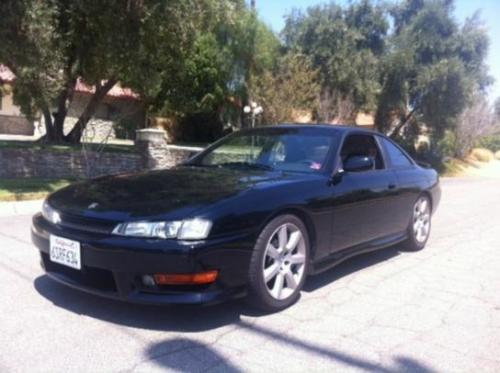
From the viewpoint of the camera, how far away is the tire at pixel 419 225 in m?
6.19

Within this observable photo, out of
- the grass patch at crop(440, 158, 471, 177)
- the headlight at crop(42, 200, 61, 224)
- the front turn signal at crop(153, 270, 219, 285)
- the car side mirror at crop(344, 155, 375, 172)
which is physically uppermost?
the car side mirror at crop(344, 155, 375, 172)

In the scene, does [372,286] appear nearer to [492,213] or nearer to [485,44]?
[492,213]

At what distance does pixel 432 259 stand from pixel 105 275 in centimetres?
399

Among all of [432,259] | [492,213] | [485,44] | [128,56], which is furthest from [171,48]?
[485,44]

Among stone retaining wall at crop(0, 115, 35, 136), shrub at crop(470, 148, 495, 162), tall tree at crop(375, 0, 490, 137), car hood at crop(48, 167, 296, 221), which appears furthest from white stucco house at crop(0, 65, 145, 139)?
shrub at crop(470, 148, 495, 162)

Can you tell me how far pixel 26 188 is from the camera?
10.5 metres

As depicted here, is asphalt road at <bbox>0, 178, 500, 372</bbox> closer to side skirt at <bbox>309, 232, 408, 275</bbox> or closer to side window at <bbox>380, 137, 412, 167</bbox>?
side skirt at <bbox>309, 232, 408, 275</bbox>

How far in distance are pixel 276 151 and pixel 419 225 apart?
2481 millimetres

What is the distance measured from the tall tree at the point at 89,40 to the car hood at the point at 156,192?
7241mm

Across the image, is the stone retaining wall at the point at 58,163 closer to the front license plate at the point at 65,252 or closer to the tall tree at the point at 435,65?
the front license plate at the point at 65,252

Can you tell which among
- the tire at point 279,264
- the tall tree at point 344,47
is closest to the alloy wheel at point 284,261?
the tire at point 279,264

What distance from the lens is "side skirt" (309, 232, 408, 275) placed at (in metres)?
4.41

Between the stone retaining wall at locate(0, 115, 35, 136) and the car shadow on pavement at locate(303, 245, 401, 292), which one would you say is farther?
the stone retaining wall at locate(0, 115, 35, 136)

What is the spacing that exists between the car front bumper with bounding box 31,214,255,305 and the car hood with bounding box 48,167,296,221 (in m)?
0.20
